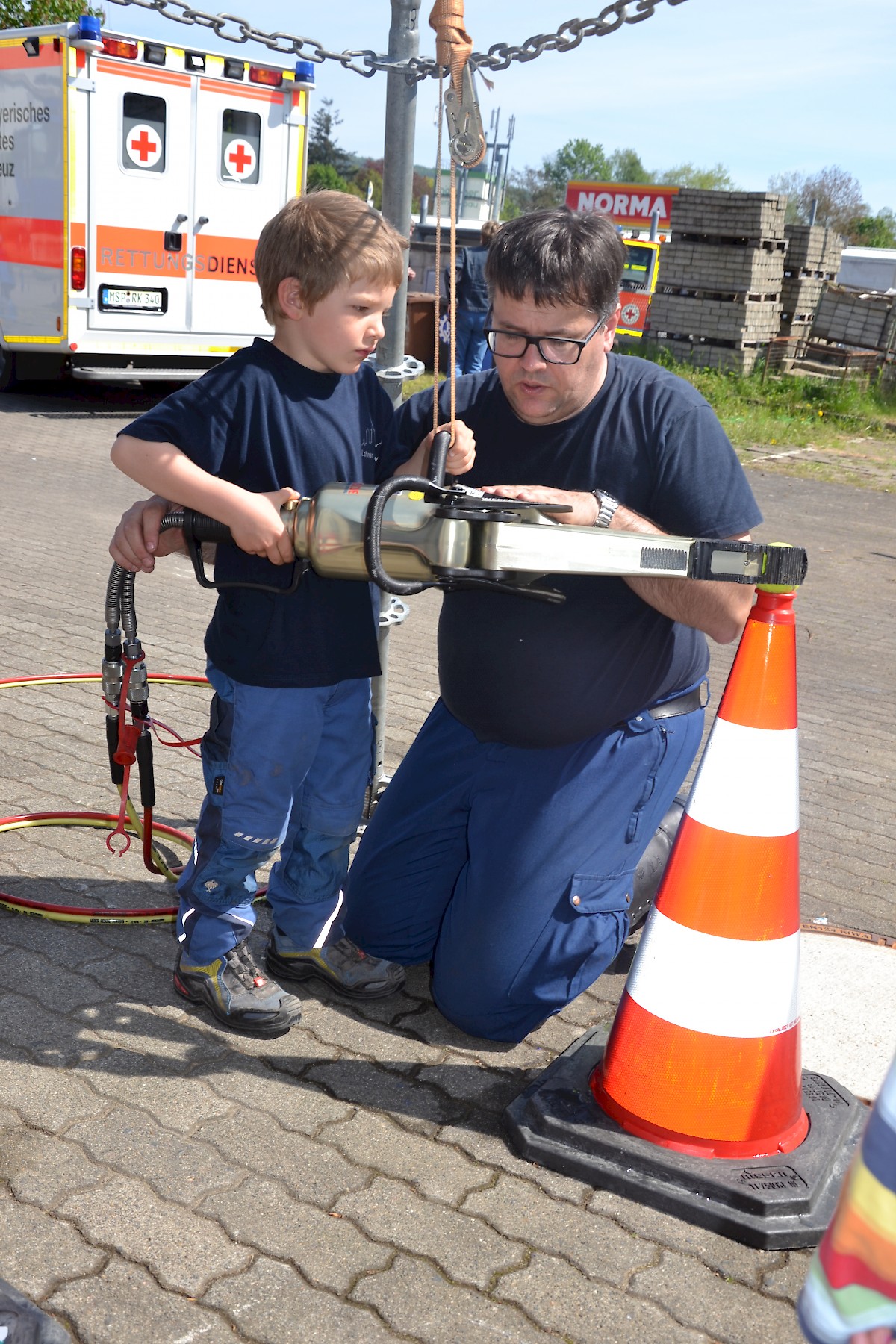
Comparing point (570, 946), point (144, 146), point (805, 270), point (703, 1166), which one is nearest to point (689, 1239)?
point (703, 1166)

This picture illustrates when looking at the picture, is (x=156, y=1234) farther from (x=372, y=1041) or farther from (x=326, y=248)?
(x=326, y=248)

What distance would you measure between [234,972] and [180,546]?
960 millimetres

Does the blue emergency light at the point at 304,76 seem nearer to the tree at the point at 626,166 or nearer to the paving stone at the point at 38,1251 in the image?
the paving stone at the point at 38,1251

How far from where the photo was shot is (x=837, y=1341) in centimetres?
119

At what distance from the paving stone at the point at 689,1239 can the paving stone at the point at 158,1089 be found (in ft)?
2.58

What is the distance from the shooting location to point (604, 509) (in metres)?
2.49

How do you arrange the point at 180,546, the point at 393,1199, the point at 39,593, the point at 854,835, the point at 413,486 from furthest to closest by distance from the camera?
the point at 39,593
the point at 854,835
the point at 180,546
the point at 393,1199
the point at 413,486

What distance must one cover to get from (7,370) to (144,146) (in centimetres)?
280

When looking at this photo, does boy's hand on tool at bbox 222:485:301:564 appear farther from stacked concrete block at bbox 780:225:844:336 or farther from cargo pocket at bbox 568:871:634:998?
stacked concrete block at bbox 780:225:844:336

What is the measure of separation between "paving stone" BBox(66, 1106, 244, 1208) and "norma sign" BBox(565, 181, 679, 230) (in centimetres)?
2592

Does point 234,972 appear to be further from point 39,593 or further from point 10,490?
point 10,490

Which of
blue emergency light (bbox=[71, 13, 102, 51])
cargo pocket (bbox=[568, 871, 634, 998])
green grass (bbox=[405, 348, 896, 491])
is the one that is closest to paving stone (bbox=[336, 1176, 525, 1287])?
cargo pocket (bbox=[568, 871, 634, 998])

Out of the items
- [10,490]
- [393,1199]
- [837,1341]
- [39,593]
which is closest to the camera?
[837,1341]

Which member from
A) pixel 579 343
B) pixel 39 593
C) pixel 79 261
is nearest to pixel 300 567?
pixel 579 343
